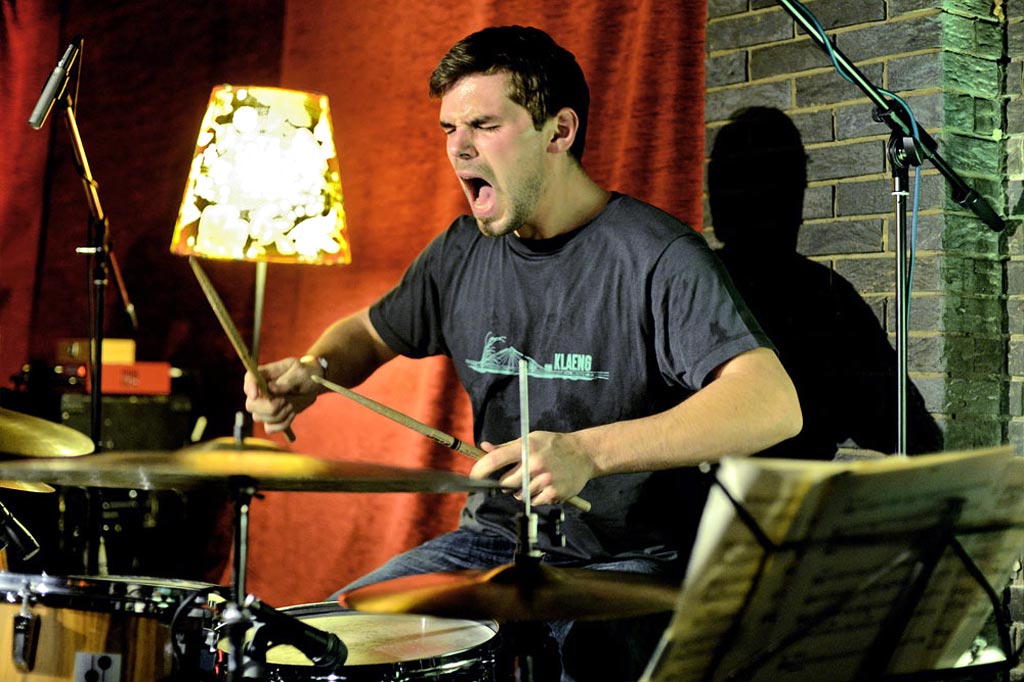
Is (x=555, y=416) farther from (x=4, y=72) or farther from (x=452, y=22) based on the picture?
(x=4, y=72)

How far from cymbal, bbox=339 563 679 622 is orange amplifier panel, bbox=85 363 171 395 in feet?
6.23

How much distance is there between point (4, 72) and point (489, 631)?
7.83 feet

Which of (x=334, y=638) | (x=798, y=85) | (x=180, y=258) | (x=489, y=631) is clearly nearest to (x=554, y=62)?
(x=798, y=85)

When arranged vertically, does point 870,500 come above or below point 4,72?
below

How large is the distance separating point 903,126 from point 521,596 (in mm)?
1149

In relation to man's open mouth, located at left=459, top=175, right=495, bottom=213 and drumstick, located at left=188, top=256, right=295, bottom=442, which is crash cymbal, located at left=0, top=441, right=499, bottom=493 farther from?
man's open mouth, located at left=459, top=175, right=495, bottom=213

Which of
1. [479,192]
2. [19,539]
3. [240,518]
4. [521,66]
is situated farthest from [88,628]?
[521,66]

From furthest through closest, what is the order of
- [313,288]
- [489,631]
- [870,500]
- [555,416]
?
1. [313,288]
2. [555,416]
3. [489,631]
4. [870,500]

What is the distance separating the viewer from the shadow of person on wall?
2301mm

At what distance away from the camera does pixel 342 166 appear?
3.17m

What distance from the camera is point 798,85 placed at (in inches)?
96.8

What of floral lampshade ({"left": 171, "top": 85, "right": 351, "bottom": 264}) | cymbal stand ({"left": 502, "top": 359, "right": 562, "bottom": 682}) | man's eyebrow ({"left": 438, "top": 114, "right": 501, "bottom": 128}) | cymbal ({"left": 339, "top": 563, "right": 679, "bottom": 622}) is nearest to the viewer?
cymbal ({"left": 339, "top": 563, "right": 679, "bottom": 622})

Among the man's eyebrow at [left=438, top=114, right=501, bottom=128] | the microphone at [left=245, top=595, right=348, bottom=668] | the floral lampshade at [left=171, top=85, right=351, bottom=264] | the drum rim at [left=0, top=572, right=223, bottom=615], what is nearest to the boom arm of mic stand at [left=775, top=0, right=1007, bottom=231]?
the man's eyebrow at [left=438, top=114, right=501, bottom=128]

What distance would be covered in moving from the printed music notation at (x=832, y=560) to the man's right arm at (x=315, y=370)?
1091 millimetres
